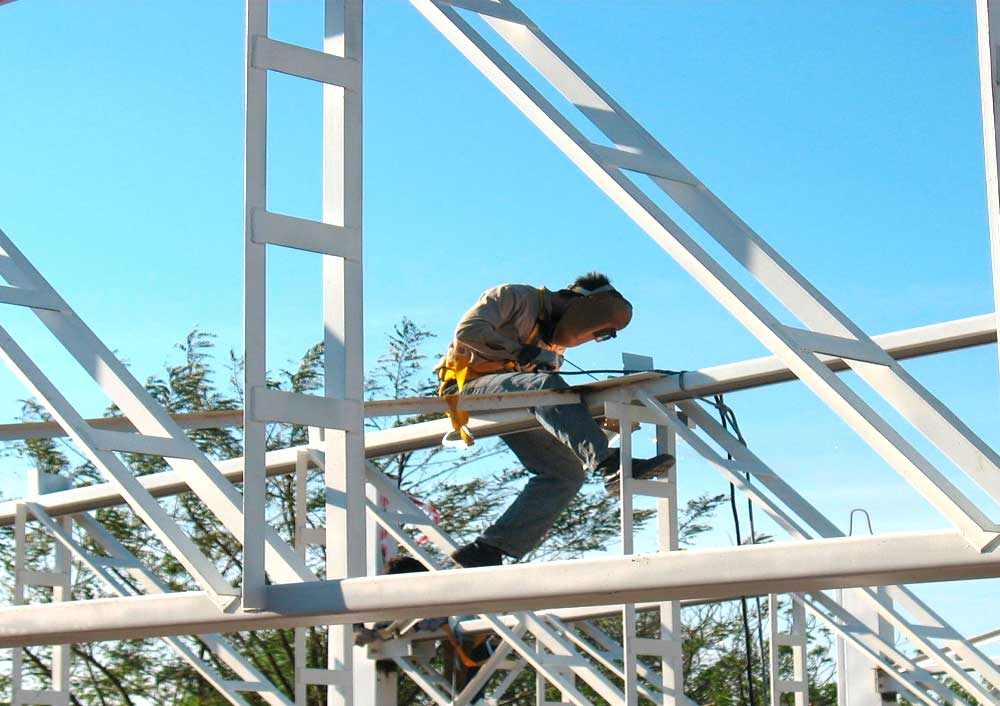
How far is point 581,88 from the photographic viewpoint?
5188 mm

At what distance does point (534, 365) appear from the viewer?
782 centimetres

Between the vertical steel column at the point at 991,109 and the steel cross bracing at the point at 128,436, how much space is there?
2.36 m

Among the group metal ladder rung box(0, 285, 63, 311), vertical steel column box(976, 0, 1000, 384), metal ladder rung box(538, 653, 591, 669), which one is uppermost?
metal ladder rung box(0, 285, 63, 311)

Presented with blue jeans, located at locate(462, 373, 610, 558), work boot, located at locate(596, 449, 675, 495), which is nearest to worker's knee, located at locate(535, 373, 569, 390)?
blue jeans, located at locate(462, 373, 610, 558)

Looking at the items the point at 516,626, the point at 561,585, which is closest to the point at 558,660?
the point at 516,626

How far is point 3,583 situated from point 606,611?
36.3ft

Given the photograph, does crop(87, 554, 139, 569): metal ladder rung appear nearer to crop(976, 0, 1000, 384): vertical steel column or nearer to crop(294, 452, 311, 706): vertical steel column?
crop(294, 452, 311, 706): vertical steel column

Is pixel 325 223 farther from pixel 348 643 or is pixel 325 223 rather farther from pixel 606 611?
pixel 606 611

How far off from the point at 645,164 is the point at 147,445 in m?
2.07

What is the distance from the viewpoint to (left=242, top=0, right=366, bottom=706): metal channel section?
4.99 metres

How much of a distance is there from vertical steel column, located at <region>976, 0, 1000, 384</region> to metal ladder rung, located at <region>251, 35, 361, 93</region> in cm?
221

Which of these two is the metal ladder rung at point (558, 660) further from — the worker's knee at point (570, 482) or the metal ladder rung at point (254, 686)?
the worker's knee at point (570, 482)

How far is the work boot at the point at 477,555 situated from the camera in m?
7.75

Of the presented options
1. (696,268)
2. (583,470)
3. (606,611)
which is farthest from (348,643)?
(696,268)
